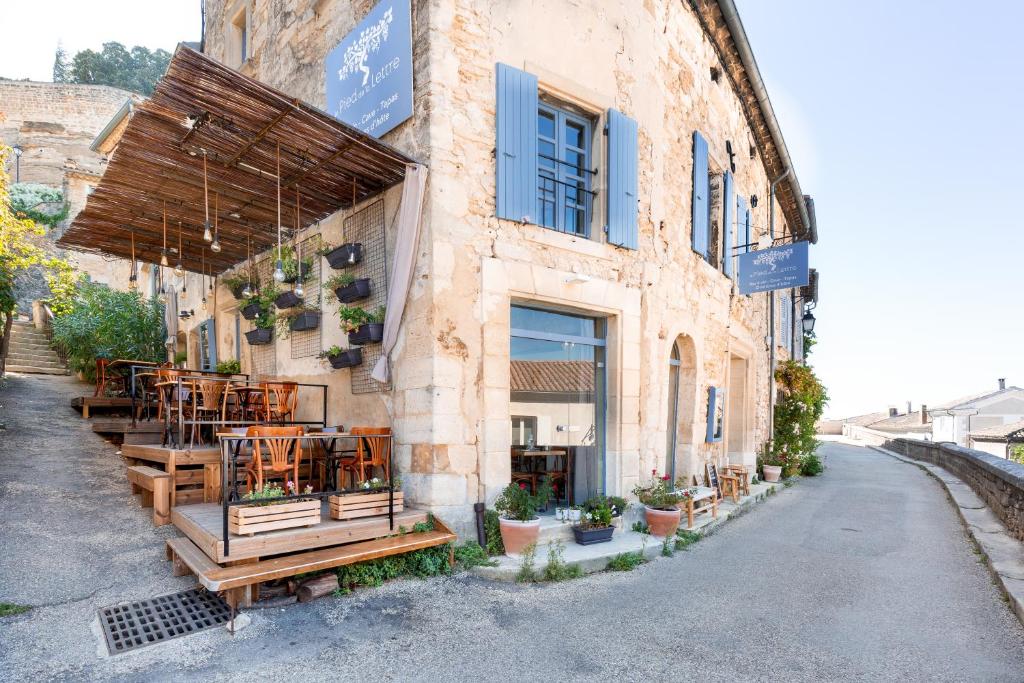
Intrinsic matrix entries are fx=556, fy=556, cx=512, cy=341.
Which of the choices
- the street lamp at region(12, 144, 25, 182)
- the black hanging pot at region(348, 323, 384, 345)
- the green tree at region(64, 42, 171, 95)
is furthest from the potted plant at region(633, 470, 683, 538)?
the green tree at region(64, 42, 171, 95)

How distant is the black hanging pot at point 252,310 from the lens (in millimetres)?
8055

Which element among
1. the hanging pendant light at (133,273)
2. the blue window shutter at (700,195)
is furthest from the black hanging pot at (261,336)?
the blue window shutter at (700,195)

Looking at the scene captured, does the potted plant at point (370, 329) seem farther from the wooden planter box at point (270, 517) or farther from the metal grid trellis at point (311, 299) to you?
the wooden planter box at point (270, 517)

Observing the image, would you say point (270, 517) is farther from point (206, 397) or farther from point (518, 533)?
point (206, 397)

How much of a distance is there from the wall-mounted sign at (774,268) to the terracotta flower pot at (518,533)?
615 centimetres

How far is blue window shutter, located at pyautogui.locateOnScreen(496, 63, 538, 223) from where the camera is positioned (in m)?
6.01

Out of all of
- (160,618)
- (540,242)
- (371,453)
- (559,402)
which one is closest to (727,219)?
(540,242)

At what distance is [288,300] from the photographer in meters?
6.95

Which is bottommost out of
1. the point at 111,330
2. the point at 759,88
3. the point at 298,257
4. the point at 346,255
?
the point at 111,330

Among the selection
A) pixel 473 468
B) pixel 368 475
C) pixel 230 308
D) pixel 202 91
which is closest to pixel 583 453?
pixel 473 468

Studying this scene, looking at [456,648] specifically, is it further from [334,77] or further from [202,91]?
[334,77]

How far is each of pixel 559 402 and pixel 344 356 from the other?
263 cm

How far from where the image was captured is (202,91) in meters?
4.56

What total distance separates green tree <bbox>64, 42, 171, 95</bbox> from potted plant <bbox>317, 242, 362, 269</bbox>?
131ft
